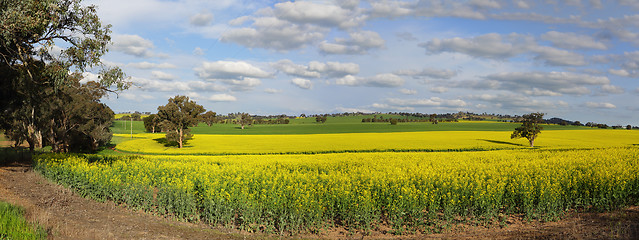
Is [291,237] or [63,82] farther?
[63,82]

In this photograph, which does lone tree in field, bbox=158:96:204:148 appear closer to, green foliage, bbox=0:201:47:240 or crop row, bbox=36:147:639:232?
crop row, bbox=36:147:639:232

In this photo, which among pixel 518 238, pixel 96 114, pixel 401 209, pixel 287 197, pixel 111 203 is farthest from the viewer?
pixel 96 114

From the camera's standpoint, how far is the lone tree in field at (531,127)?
201 feet

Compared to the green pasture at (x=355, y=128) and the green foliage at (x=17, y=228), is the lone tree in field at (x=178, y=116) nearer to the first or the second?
the green pasture at (x=355, y=128)

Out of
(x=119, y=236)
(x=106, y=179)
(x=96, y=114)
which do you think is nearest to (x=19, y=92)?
(x=106, y=179)

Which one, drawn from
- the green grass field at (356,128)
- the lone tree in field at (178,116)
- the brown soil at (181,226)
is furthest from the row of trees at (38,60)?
the green grass field at (356,128)

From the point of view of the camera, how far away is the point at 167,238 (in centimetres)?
1223

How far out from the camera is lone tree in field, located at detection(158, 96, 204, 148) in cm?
6284

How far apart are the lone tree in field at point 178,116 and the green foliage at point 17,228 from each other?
175 feet

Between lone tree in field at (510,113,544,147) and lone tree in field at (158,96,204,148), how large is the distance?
5924 centimetres

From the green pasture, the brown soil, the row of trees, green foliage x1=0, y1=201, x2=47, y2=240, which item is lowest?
the brown soil

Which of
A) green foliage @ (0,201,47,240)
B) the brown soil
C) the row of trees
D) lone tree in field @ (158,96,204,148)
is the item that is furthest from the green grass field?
green foliage @ (0,201,47,240)

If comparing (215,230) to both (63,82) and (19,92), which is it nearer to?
(63,82)

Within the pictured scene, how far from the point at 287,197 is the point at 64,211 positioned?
10.0 m
